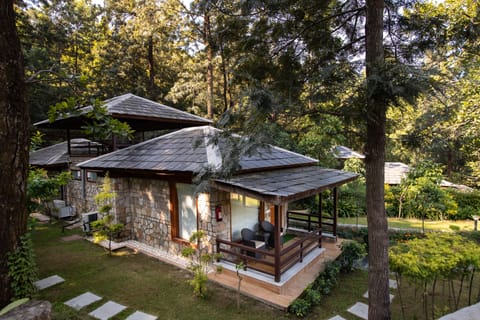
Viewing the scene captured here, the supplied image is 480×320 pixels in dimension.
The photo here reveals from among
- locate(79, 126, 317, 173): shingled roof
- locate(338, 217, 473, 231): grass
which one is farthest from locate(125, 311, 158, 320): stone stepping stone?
locate(338, 217, 473, 231): grass

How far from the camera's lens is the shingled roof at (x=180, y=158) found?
6398 mm

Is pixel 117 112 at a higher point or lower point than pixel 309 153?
higher

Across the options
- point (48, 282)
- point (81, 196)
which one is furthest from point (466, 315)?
point (81, 196)

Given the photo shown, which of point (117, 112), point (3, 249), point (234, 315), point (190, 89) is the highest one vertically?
point (190, 89)

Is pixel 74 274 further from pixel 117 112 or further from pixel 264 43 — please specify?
pixel 264 43

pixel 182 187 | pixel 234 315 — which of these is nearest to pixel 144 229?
pixel 182 187

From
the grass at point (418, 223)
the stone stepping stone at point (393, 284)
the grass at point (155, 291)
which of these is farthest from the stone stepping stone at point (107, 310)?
the grass at point (418, 223)

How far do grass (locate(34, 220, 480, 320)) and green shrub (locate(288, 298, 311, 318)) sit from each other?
116 mm

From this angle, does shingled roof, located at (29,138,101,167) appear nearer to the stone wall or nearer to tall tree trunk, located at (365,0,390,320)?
the stone wall

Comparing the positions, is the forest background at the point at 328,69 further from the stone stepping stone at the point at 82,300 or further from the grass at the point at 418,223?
the grass at the point at 418,223

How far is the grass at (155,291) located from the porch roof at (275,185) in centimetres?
223

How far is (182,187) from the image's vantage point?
7031 millimetres

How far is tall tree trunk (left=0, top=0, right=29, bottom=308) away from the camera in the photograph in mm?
3355

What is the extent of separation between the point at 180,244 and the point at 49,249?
4401 millimetres
